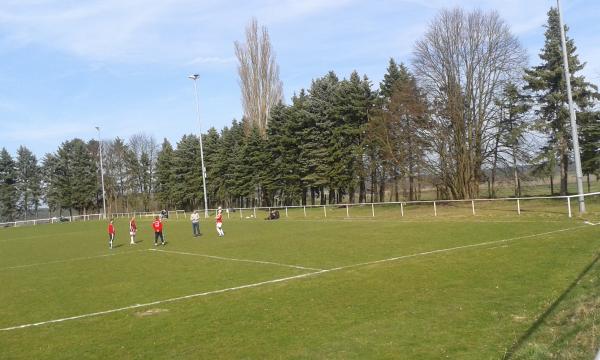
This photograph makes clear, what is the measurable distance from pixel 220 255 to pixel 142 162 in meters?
84.5

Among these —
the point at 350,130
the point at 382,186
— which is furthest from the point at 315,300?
the point at 382,186

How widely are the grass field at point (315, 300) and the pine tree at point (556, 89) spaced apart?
21.0 m

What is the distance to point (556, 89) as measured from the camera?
40625 millimetres

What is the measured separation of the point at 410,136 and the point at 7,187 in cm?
8468

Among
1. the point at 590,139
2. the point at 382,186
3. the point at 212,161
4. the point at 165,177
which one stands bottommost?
the point at 382,186

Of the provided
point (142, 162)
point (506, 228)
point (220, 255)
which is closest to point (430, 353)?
point (220, 255)

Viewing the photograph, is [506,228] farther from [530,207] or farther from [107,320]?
[107,320]

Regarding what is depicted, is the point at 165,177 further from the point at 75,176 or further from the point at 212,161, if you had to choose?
the point at 75,176

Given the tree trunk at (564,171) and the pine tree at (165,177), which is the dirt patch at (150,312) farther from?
the pine tree at (165,177)

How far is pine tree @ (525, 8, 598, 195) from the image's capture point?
39125mm

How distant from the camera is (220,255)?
20547mm

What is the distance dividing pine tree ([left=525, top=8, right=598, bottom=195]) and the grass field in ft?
68.9

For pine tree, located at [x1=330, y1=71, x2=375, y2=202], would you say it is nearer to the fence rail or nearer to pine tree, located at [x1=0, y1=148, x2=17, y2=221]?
the fence rail

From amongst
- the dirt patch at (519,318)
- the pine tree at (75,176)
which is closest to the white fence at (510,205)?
the dirt patch at (519,318)
